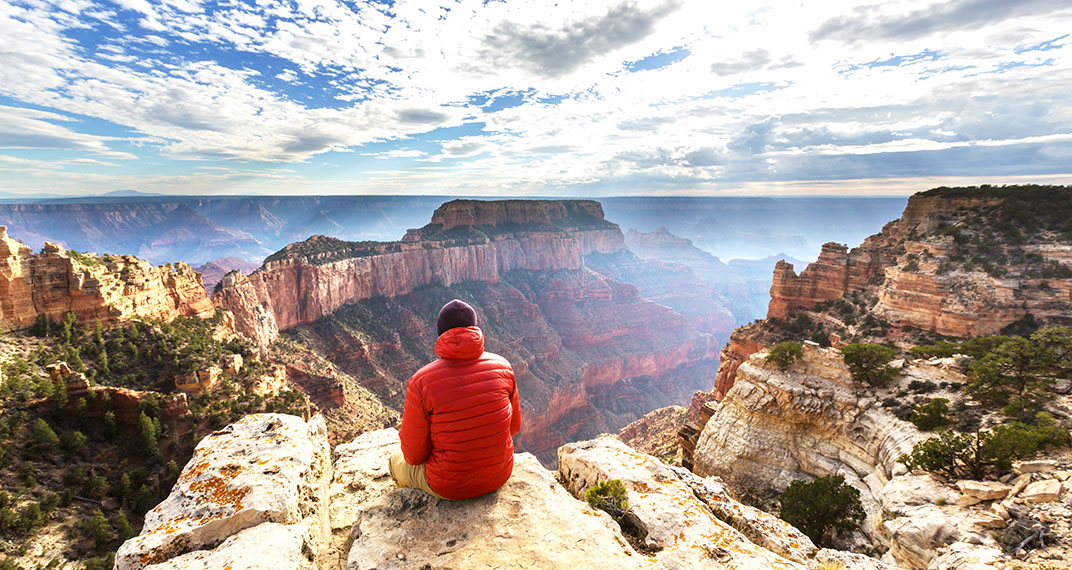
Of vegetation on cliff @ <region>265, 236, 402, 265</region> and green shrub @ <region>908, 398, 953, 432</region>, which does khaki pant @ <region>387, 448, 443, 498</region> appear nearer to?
green shrub @ <region>908, 398, 953, 432</region>

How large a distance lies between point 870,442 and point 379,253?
61.6m

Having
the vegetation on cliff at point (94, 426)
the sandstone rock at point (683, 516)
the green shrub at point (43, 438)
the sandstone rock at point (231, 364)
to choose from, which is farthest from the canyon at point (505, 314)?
the sandstone rock at point (683, 516)

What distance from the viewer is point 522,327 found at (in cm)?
7419

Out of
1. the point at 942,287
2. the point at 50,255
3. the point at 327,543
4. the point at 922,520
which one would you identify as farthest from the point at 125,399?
the point at 942,287

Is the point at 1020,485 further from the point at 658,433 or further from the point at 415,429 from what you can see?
the point at 658,433

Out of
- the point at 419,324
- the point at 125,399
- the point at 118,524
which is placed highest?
the point at 125,399

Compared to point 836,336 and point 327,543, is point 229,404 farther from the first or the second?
point 836,336

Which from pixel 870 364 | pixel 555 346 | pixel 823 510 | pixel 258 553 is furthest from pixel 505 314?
pixel 258 553

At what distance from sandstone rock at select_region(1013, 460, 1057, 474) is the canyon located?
4562 cm

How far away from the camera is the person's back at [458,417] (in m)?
4.88

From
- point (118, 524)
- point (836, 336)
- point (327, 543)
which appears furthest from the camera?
point (836, 336)

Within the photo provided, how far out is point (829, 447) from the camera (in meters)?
14.8

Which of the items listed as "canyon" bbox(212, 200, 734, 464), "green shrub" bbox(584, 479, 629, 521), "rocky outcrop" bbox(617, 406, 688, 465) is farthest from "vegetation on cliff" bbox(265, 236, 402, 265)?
"green shrub" bbox(584, 479, 629, 521)

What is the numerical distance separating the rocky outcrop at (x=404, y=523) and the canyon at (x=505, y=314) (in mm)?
37334
